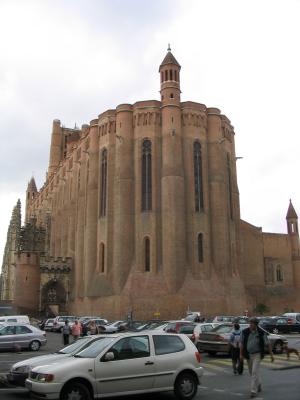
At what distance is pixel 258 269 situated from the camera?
55719 mm

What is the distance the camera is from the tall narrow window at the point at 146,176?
45500 millimetres

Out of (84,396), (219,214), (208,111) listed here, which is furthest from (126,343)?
(208,111)

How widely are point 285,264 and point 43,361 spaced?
5217 centimetres

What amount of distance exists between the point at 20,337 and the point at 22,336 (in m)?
0.09

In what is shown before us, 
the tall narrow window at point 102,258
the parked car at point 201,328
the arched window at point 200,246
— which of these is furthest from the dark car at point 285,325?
the tall narrow window at point 102,258

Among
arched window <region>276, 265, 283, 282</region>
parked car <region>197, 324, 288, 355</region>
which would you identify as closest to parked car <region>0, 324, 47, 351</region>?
parked car <region>197, 324, 288, 355</region>

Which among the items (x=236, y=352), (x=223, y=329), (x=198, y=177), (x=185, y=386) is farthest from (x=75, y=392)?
(x=198, y=177)

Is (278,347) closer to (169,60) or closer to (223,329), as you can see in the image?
(223,329)

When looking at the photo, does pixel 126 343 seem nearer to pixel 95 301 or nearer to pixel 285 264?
pixel 95 301

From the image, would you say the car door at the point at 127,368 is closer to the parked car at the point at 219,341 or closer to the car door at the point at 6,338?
the parked car at the point at 219,341

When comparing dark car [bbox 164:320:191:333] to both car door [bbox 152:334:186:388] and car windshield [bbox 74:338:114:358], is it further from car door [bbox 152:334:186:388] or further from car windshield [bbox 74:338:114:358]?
car windshield [bbox 74:338:114:358]

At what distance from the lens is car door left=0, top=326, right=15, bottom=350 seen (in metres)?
20.7

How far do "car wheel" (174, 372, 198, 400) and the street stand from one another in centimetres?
28

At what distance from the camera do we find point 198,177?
47.1 meters
